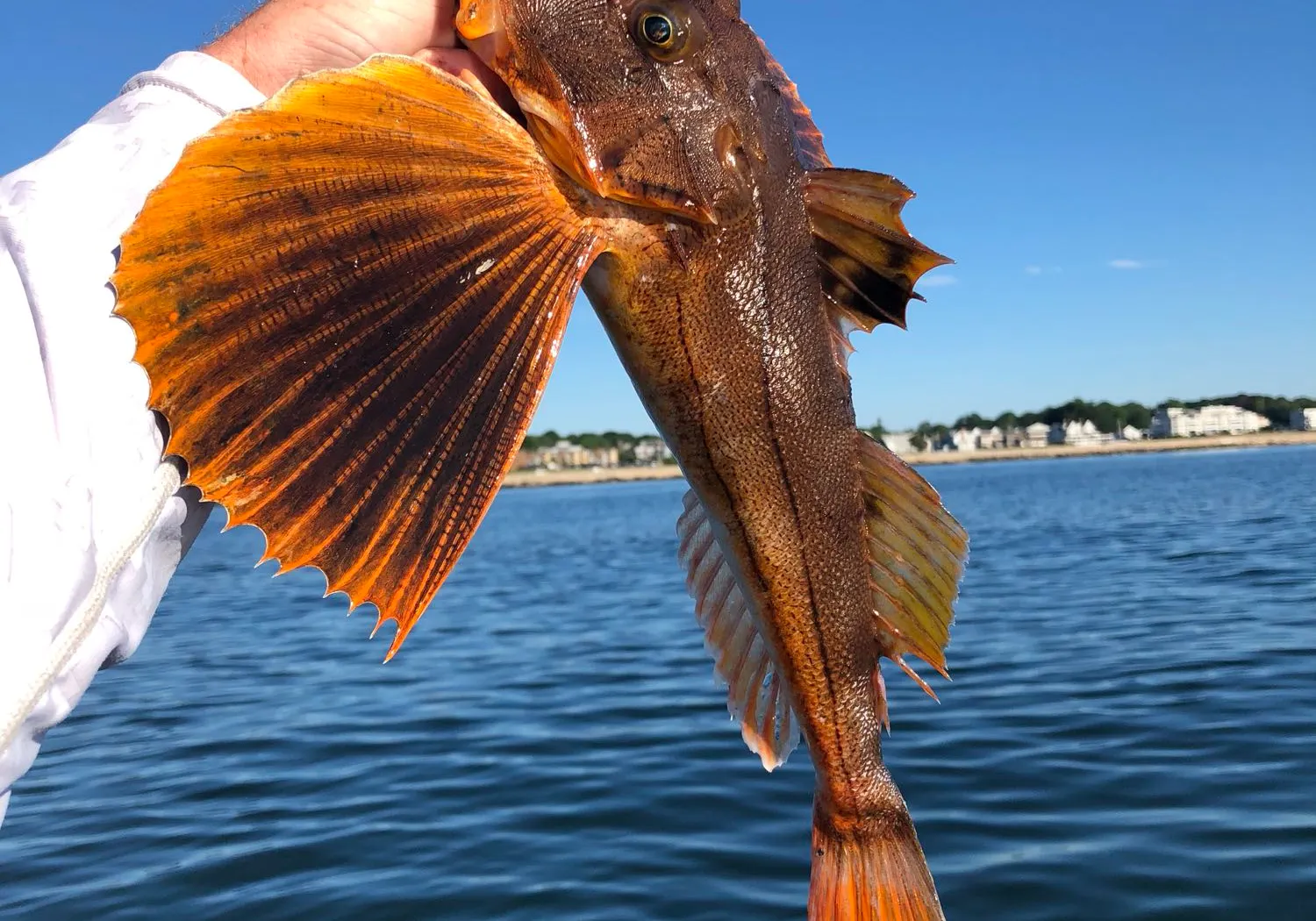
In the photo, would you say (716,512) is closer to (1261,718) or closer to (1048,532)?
(1261,718)

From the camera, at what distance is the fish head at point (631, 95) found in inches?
81.2

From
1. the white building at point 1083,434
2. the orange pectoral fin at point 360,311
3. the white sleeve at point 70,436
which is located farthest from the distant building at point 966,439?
the white sleeve at point 70,436

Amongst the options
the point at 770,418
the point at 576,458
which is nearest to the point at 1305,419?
the point at 576,458

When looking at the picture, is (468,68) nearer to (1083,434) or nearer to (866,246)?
(866,246)

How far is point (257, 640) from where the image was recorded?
16.8 meters

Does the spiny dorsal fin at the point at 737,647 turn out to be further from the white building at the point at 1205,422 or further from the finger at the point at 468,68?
the white building at the point at 1205,422

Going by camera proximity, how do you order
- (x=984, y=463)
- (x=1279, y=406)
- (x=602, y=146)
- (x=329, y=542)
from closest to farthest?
A: (x=329, y=542) < (x=602, y=146) < (x=1279, y=406) < (x=984, y=463)

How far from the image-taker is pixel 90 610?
5.59 feet

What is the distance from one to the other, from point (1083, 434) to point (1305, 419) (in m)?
27.8

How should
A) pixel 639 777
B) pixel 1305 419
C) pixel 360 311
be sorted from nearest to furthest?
pixel 360 311, pixel 639 777, pixel 1305 419

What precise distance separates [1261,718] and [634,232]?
28.8ft

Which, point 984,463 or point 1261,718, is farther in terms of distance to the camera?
point 984,463

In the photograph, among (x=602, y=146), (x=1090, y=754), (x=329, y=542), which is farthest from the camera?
(x=1090, y=754)

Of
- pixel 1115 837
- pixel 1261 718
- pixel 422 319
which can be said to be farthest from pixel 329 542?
pixel 1261 718
